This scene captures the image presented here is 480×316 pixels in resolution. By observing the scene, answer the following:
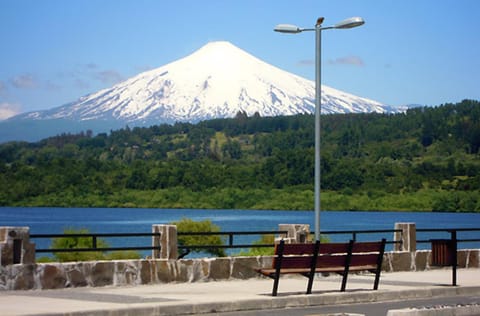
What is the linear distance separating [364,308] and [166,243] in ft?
18.0

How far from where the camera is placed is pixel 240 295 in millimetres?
18938

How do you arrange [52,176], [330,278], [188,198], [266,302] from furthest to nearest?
[52,176] → [188,198] → [330,278] → [266,302]

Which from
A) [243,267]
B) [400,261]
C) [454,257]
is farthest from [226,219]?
[454,257]

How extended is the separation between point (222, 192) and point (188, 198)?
6609mm

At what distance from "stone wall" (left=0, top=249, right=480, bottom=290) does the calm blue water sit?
6395 centimetres

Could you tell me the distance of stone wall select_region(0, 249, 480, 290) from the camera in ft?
64.5

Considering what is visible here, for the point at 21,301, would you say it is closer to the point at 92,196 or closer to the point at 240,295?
the point at 240,295

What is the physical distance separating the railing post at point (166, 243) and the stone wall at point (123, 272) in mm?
184

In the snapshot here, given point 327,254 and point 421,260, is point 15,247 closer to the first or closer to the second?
point 327,254

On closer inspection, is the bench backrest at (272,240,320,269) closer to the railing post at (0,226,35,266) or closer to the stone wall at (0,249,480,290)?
the stone wall at (0,249,480,290)

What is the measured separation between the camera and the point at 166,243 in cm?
2203

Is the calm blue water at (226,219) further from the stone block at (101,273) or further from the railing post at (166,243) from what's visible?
the stone block at (101,273)

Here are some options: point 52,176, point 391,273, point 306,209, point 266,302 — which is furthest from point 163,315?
point 52,176

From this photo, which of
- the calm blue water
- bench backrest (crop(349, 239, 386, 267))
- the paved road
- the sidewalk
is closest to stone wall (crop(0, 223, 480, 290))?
the sidewalk
